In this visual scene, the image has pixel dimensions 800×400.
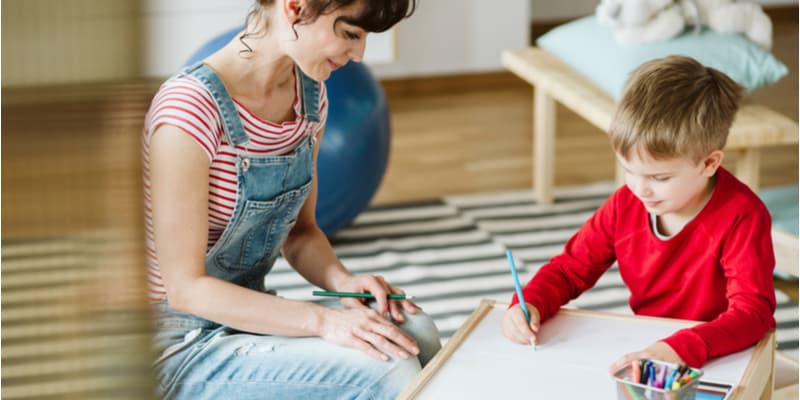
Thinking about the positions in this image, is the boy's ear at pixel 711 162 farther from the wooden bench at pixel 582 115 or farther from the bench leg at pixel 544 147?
the bench leg at pixel 544 147

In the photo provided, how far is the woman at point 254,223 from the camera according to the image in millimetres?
1140

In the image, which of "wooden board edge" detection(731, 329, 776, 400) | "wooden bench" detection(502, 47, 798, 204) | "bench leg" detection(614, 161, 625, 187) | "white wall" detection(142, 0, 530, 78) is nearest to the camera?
"wooden board edge" detection(731, 329, 776, 400)

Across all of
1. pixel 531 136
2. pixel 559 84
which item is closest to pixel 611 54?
pixel 559 84

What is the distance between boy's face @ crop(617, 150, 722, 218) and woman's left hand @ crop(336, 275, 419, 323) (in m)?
0.34

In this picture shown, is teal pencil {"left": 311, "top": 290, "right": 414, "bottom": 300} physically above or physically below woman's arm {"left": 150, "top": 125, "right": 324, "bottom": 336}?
below

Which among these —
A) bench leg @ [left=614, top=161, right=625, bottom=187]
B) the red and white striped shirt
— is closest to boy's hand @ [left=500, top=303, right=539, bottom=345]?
the red and white striped shirt

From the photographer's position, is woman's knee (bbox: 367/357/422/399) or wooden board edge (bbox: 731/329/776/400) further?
woman's knee (bbox: 367/357/422/399)

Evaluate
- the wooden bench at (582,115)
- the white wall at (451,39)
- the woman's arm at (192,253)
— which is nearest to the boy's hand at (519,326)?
the woman's arm at (192,253)

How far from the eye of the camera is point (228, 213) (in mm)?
1228

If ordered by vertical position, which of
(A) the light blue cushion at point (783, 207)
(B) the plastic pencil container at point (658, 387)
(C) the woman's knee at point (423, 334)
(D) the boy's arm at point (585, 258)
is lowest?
(A) the light blue cushion at point (783, 207)

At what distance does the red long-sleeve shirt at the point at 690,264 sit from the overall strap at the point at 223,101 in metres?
0.40

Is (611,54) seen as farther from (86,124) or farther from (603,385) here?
(86,124)

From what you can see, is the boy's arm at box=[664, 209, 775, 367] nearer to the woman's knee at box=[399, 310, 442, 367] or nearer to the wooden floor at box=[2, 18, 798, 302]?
the woman's knee at box=[399, 310, 442, 367]

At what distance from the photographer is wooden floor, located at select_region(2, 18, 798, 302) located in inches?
8.2
